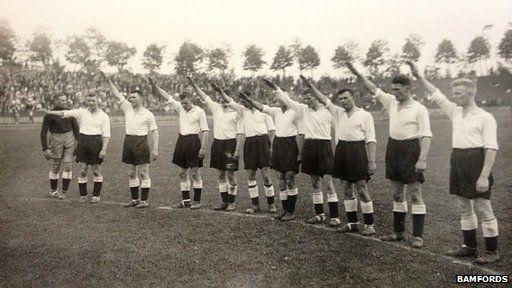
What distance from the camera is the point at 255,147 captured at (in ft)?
26.0

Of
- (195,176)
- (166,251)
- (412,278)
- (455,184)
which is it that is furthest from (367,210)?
(195,176)

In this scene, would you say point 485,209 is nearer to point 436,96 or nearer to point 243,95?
point 436,96

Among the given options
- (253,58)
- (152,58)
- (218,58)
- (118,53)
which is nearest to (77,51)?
(118,53)

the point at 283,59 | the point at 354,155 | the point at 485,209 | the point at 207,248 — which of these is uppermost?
the point at 283,59

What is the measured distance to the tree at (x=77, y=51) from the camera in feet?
167

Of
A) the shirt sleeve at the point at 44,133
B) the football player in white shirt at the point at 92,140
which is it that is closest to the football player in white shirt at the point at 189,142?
the football player in white shirt at the point at 92,140

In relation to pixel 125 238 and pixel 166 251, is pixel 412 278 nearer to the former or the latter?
pixel 166 251

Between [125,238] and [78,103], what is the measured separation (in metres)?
30.1

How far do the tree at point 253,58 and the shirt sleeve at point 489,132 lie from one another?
56.5 metres

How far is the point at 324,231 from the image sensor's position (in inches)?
259

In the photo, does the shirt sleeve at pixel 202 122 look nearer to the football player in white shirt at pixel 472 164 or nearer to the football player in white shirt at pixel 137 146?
the football player in white shirt at pixel 137 146

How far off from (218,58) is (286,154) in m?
53.1

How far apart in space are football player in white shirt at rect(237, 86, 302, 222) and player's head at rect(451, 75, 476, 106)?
2.67m

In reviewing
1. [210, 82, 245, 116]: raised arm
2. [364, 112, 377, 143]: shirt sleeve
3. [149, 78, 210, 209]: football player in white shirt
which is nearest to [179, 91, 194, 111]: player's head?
[149, 78, 210, 209]: football player in white shirt
